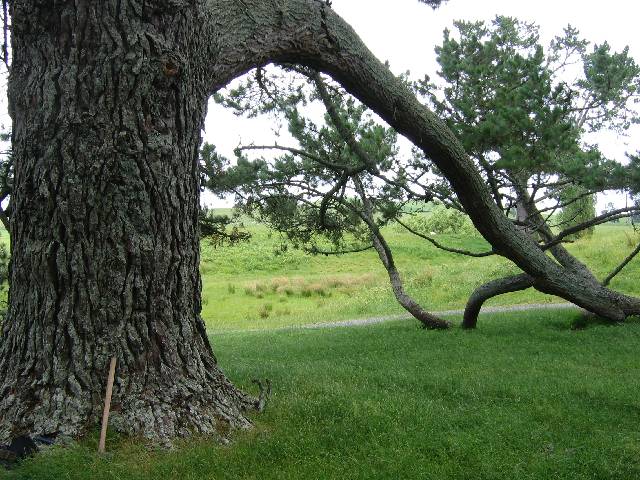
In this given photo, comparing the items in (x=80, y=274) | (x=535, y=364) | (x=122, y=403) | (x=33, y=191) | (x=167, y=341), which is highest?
(x=33, y=191)

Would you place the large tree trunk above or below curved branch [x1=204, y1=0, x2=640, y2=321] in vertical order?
below

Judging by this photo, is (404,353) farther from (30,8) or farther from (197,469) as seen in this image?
(30,8)

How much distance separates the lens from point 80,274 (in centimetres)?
351

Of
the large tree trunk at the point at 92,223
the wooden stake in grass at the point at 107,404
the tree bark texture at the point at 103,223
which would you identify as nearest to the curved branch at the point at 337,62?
the tree bark texture at the point at 103,223

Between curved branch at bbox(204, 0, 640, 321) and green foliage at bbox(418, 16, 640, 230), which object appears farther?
green foliage at bbox(418, 16, 640, 230)

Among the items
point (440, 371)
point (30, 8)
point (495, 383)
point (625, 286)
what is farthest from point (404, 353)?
point (625, 286)

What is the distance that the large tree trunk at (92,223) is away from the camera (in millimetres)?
3498

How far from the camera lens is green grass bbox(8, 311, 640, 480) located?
3268 millimetres

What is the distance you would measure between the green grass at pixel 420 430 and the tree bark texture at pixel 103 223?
32cm

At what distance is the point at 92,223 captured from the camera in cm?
351

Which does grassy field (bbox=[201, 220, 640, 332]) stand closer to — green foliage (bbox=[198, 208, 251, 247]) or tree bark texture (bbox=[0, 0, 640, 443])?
green foliage (bbox=[198, 208, 251, 247])

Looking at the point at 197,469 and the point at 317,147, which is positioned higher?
the point at 317,147

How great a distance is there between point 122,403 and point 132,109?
178 centimetres

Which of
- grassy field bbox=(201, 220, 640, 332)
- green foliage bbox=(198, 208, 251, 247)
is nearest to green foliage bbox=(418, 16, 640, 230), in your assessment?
green foliage bbox=(198, 208, 251, 247)
